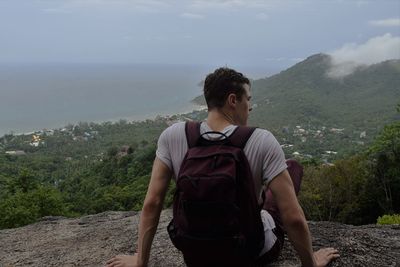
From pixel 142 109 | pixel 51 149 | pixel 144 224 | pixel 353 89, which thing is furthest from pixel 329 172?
pixel 142 109

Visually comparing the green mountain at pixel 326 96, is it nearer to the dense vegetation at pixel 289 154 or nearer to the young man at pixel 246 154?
the dense vegetation at pixel 289 154

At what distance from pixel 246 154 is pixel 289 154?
3060 cm

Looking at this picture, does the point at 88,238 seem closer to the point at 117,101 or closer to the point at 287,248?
the point at 287,248

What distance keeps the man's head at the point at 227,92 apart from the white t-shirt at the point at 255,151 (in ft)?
0.33

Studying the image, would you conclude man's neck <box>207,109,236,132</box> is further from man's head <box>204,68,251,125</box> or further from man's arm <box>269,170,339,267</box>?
man's arm <box>269,170,339,267</box>

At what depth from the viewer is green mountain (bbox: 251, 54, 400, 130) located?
58.1 meters

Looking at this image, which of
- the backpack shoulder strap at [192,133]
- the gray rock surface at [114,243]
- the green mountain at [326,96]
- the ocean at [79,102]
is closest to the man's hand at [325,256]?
the gray rock surface at [114,243]

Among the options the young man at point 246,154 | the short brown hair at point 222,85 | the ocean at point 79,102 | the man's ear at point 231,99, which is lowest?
the ocean at point 79,102

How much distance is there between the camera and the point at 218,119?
6.89 ft

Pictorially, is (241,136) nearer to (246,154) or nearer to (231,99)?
(246,154)

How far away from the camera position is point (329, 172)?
1498 centimetres

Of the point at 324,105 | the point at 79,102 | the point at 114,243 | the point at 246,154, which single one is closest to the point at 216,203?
the point at 246,154

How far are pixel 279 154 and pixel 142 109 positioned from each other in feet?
282

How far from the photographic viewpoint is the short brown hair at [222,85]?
2.06 meters
